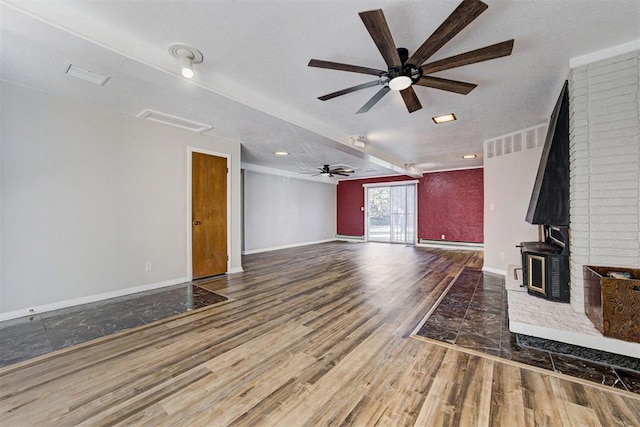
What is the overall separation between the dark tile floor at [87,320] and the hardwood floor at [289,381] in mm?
228

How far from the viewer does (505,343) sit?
2334 millimetres

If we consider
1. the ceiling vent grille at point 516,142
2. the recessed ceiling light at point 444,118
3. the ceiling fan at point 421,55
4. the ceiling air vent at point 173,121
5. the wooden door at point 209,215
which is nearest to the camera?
the ceiling fan at point 421,55

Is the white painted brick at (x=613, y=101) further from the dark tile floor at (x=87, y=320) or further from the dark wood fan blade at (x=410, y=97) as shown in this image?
the dark tile floor at (x=87, y=320)

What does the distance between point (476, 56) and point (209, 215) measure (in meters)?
4.36

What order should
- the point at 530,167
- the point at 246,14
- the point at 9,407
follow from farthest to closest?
the point at 530,167
the point at 246,14
the point at 9,407

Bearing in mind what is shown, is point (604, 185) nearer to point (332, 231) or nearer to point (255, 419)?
point (255, 419)

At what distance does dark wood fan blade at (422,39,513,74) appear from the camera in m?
1.88

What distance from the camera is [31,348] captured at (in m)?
2.26

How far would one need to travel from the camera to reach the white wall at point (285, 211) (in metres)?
7.65

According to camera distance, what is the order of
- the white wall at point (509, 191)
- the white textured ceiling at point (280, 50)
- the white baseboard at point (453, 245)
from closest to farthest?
the white textured ceiling at point (280, 50) < the white wall at point (509, 191) < the white baseboard at point (453, 245)

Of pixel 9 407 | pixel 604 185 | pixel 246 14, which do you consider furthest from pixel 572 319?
pixel 9 407

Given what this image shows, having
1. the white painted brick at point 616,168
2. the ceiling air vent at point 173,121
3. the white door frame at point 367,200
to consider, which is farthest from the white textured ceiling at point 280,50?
the white door frame at point 367,200

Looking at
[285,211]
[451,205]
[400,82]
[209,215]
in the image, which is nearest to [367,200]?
[451,205]

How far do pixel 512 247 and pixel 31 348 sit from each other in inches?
254
